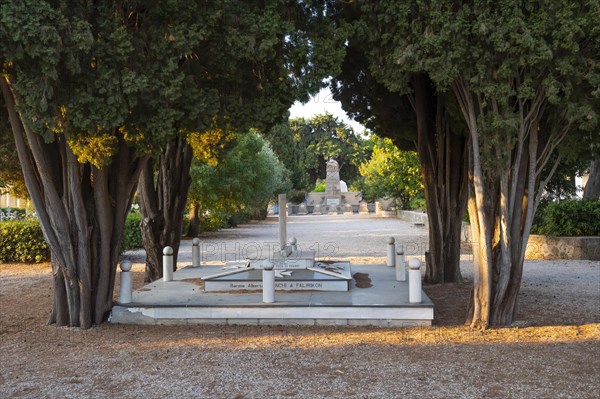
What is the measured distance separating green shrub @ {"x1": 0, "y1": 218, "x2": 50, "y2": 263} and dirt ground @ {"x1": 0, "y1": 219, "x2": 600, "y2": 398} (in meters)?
7.67

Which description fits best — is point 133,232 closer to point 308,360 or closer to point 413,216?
point 308,360

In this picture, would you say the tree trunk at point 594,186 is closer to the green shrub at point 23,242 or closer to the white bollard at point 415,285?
the white bollard at point 415,285

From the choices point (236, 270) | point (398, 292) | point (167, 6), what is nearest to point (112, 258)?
point (236, 270)

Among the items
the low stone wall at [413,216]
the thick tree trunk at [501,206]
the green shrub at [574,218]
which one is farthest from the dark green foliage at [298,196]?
the thick tree trunk at [501,206]

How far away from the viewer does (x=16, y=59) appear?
6.25m

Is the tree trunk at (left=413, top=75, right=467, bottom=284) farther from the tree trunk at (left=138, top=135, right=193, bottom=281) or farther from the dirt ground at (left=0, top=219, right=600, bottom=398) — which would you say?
→ the tree trunk at (left=138, top=135, right=193, bottom=281)

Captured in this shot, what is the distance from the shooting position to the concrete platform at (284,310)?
818 cm

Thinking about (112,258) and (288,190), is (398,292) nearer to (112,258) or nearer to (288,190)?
(112,258)

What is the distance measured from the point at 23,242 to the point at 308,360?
12.9 metres

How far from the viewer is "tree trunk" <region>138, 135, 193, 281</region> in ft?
41.3

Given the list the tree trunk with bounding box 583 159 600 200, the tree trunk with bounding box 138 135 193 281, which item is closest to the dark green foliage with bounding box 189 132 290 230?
the tree trunk with bounding box 138 135 193 281

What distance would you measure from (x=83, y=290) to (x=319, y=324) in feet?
11.1

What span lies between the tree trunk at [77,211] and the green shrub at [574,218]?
13031 millimetres

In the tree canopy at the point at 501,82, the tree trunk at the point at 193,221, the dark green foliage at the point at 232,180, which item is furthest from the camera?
the tree trunk at the point at 193,221
